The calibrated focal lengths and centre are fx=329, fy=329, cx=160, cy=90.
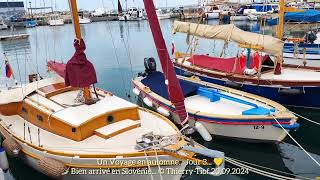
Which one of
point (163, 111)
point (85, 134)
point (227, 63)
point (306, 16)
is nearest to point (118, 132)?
point (85, 134)

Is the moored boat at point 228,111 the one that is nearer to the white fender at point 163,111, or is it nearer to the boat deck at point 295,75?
the white fender at point 163,111

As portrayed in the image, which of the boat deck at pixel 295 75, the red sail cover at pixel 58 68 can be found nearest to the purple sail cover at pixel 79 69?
the red sail cover at pixel 58 68

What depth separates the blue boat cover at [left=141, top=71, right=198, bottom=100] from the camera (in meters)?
18.1

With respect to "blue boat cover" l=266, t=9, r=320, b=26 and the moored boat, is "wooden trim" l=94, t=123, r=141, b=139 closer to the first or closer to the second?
the moored boat

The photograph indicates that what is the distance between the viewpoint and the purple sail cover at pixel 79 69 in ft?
42.5

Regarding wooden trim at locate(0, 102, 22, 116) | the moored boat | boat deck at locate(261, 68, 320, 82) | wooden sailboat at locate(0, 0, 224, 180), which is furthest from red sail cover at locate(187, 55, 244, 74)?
wooden trim at locate(0, 102, 22, 116)

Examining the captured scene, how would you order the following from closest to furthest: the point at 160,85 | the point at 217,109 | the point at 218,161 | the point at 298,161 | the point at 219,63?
the point at 218,161
the point at 298,161
the point at 217,109
the point at 160,85
the point at 219,63

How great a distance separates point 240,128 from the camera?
14719mm

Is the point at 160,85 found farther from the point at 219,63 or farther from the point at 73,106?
the point at 73,106

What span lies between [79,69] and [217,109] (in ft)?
23.4

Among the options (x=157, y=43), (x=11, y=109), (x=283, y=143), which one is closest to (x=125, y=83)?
(x=11, y=109)

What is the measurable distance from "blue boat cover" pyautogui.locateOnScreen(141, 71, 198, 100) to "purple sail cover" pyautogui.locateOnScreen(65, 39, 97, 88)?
18.9ft

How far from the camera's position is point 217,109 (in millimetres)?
16359

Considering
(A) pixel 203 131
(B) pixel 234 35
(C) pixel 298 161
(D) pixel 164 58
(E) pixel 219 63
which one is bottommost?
(C) pixel 298 161
